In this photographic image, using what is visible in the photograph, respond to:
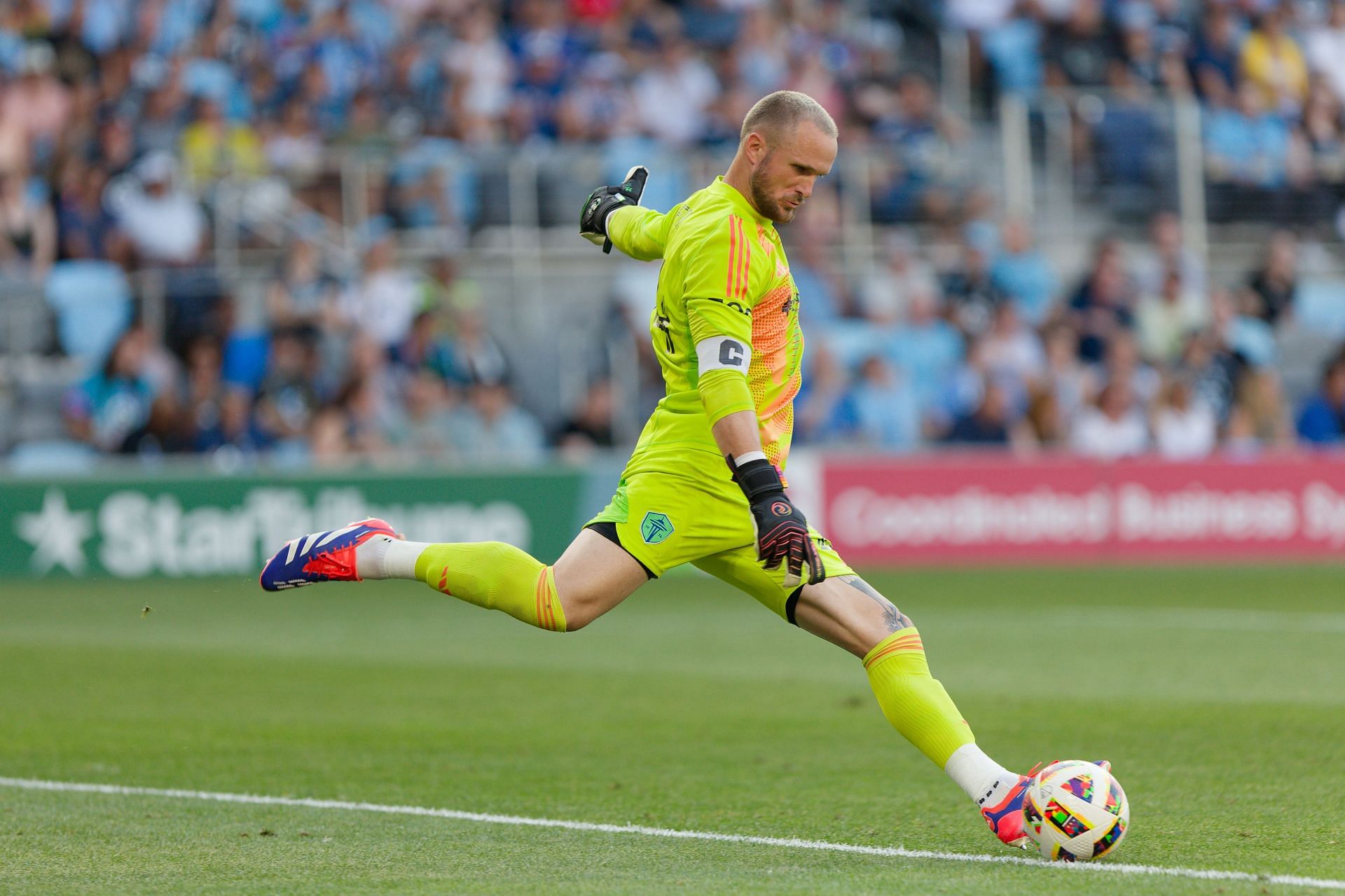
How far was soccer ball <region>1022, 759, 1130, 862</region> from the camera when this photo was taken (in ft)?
19.3

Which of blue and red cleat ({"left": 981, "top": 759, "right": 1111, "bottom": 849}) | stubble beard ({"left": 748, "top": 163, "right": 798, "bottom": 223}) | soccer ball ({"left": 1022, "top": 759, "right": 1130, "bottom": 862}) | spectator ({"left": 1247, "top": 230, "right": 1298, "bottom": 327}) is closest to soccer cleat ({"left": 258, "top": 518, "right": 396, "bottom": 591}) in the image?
stubble beard ({"left": 748, "top": 163, "right": 798, "bottom": 223})

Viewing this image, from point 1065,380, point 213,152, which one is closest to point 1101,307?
point 1065,380

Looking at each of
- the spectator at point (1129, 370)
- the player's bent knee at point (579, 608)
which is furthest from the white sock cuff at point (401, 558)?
the spectator at point (1129, 370)

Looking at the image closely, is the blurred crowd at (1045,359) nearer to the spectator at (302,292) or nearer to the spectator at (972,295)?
the spectator at (972,295)

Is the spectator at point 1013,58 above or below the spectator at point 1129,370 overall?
above

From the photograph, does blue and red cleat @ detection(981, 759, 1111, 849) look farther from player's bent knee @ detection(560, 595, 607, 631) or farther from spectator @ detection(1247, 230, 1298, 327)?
spectator @ detection(1247, 230, 1298, 327)

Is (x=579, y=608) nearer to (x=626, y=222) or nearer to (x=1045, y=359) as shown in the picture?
(x=626, y=222)

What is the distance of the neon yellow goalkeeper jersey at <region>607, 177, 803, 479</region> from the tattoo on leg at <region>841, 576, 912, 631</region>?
48cm

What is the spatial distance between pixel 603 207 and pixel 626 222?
0.21 metres

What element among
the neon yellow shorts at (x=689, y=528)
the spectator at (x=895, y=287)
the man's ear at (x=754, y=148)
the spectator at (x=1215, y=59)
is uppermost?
the spectator at (x=1215, y=59)

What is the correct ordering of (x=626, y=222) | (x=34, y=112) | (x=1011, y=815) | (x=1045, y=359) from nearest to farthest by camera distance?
(x=1011, y=815)
(x=626, y=222)
(x=34, y=112)
(x=1045, y=359)

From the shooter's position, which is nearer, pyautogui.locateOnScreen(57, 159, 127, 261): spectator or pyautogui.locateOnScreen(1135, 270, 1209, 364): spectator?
pyautogui.locateOnScreen(57, 159, 127, 261): spectator

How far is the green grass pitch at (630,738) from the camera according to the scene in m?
5.98

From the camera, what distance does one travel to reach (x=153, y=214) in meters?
18.9
